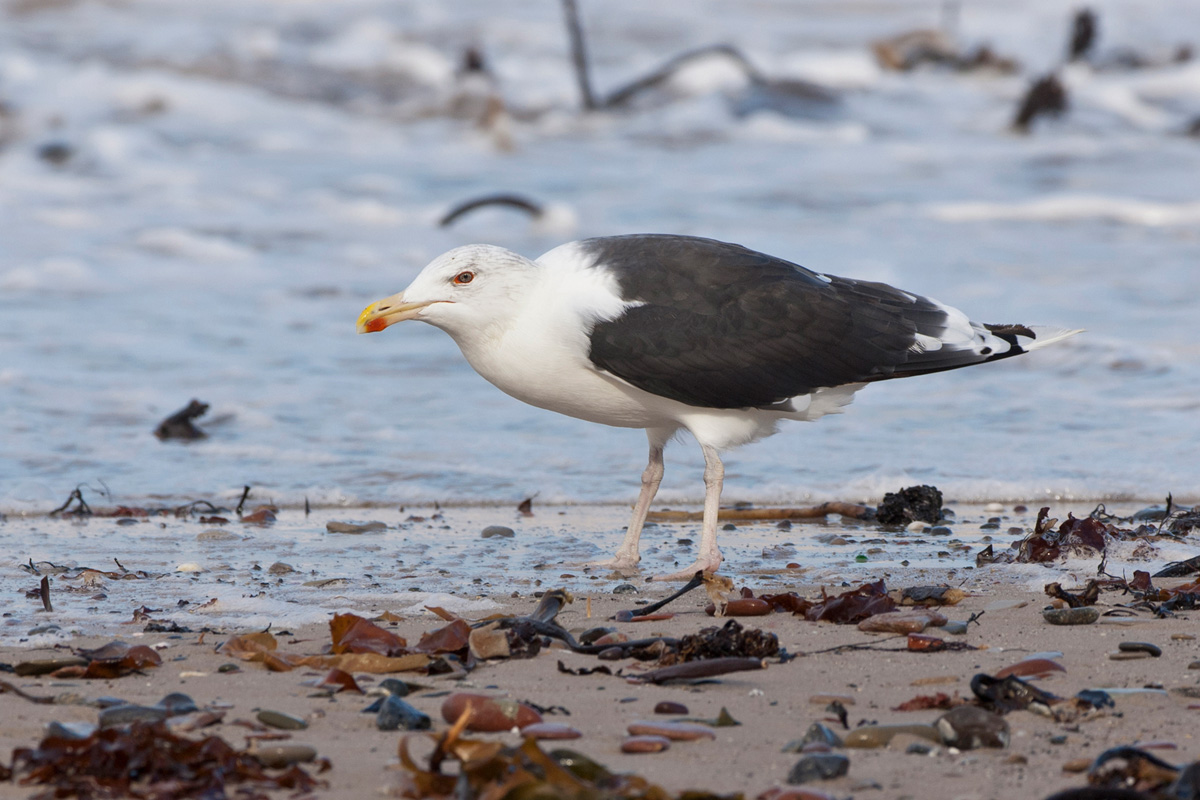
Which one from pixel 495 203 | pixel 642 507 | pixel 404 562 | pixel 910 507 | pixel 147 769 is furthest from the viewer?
pixel 495 203

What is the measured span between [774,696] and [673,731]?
17.3 inches

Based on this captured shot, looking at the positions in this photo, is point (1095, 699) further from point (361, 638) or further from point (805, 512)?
point (805, 512)

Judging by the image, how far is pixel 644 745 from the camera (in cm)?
284

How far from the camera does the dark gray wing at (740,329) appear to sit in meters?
4.93

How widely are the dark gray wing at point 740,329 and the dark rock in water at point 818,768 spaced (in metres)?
2.35

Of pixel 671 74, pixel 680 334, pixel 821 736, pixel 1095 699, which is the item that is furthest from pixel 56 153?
pixel 1095 699

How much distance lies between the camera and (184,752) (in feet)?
8.68

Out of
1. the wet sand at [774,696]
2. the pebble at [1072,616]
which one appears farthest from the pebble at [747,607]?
the pebble at [1072,616]

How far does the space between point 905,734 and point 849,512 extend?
303cm

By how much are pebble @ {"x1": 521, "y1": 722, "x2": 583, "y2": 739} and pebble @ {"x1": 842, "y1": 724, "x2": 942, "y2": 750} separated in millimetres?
581

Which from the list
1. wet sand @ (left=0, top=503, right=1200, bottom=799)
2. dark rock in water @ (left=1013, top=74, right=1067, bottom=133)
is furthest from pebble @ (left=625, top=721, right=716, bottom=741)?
dark rock in water @ (left=1013, top=74, right=1067, bottom=133)

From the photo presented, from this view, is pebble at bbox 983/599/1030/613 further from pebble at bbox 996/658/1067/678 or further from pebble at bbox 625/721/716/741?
pebble at bbox 625/721/716/741

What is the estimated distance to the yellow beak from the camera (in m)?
4.88

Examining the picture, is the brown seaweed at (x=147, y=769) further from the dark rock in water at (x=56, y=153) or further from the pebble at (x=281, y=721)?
the dark rock in water at (x=56, y=153)
